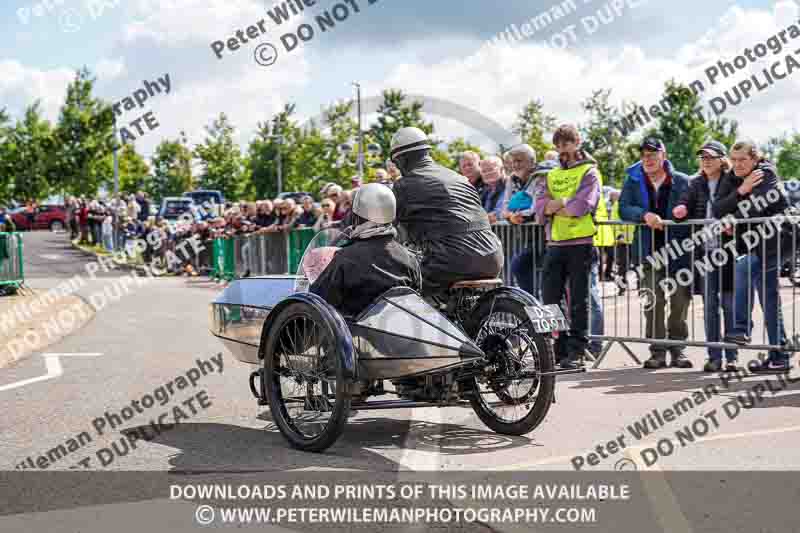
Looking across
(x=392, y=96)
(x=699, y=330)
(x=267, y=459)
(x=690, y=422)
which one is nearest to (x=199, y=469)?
(x=267, y=459)

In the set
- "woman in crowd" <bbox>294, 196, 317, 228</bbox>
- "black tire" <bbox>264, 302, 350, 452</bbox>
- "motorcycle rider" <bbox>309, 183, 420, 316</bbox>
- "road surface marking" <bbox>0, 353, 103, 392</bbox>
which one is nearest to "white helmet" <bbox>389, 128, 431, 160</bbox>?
"motorcycle rider" <bbox>309, 183, 420, 316</bbox>

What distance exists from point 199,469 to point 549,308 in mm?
2265

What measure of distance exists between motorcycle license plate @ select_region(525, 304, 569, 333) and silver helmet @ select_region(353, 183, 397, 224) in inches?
39.2

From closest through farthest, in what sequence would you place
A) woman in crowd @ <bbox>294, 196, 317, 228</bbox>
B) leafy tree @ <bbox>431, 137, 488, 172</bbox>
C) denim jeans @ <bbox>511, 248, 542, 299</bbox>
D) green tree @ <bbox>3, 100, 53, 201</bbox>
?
denim jeans @ <bbox>511, 248, 542, 299</bbox>, woman in crowd @ <bbox>294, 196, 317, 228</bbox>, green tree @ <bbox>3, 100, 53, 201</bbox>, leafy tree @ <bbox>431, 137, 488, 172</bbox>

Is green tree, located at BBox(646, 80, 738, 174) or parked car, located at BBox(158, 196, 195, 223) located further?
green tree, located at BBox(646, 80, 738, 174)

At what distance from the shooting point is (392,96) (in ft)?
221

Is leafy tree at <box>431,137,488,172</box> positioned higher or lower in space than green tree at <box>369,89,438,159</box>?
lower

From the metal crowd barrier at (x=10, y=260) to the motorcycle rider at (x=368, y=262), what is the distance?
50.6ft

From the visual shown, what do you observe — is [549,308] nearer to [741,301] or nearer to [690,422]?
[690,422]

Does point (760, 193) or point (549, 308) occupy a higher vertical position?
point (760, 193)

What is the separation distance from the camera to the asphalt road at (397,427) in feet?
17.4

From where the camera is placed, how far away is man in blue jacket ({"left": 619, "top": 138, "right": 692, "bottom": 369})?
351 inches

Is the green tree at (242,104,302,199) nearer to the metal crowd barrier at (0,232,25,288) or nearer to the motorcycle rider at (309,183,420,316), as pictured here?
the metal crowd barrier at (0,232,25,288)

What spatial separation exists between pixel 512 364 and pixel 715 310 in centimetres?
339
